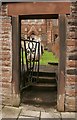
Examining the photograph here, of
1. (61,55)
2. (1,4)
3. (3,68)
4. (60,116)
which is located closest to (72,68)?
(61,55)

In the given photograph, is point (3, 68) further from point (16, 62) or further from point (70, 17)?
point (70, 17)

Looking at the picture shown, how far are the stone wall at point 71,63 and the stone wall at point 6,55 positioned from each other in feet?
4.26

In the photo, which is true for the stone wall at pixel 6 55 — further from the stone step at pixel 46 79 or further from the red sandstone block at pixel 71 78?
the stone step at pixel 46 79

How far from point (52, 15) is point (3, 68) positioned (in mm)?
1627

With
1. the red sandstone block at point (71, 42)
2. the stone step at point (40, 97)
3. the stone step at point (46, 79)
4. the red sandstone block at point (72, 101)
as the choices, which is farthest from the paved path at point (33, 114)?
the stone step at point (46, 79)

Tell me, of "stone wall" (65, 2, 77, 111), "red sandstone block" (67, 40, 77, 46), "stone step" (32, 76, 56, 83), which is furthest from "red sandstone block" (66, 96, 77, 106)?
"stone step" (32, 76, 56, 83)

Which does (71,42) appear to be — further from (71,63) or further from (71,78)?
(71,78)

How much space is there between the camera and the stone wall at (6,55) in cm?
557

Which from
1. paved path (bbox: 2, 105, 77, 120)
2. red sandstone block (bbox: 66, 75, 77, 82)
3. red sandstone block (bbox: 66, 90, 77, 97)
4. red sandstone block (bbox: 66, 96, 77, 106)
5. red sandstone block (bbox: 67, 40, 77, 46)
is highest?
red sandstone block (bbox: 67, 40, 77, 46)

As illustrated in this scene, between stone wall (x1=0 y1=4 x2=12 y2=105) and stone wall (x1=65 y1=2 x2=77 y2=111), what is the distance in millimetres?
1297

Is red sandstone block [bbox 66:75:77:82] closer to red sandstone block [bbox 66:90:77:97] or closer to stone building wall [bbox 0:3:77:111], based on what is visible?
stone building wall [bbox 0:3:77:111]

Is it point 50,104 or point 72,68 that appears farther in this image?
point 50,104

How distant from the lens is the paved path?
513 centimetres

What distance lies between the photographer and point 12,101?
574 cm
